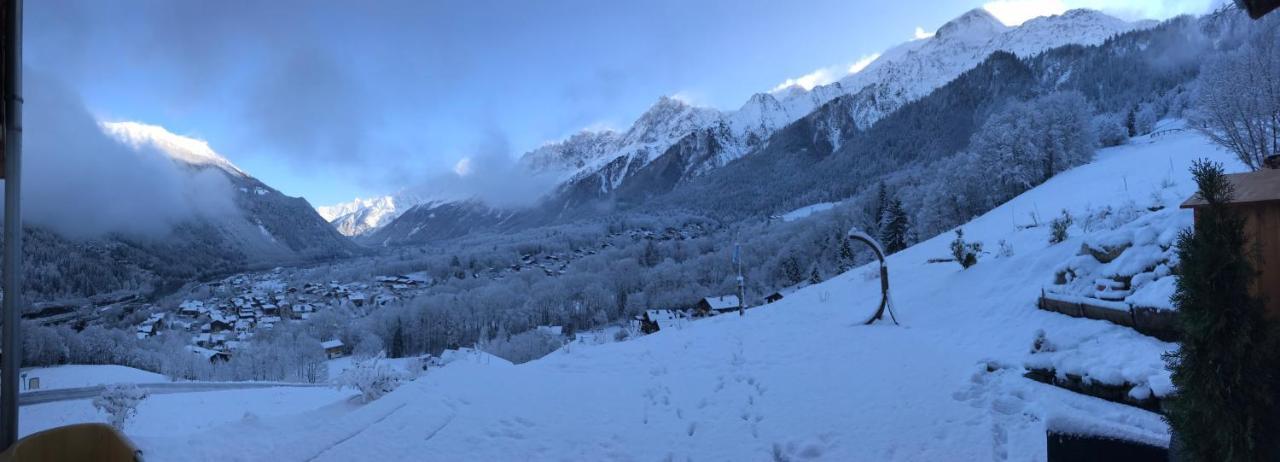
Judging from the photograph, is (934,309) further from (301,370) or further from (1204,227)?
(301,370)

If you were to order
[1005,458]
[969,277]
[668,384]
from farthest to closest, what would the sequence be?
[969,277] → [668,384] → [1005,458]

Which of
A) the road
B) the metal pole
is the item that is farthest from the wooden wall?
the road

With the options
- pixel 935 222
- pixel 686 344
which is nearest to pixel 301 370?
pixel 686 344

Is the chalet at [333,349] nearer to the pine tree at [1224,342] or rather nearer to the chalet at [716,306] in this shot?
the chalet at [716,306]

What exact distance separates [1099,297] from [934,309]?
13.8 ft

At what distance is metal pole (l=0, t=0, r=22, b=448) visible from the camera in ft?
12.5

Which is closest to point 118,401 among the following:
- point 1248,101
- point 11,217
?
point 11,217

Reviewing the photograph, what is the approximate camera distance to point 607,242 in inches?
5369

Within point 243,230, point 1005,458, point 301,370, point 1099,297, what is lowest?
point 301,370

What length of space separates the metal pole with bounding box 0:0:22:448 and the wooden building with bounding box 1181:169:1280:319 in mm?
7203

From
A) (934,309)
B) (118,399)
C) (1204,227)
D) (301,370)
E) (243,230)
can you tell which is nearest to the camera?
(1204,227)

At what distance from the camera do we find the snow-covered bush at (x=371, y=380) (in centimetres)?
828

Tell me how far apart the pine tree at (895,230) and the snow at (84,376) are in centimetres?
4598

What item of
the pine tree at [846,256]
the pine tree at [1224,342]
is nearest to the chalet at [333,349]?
the pine tree at [846,256]
